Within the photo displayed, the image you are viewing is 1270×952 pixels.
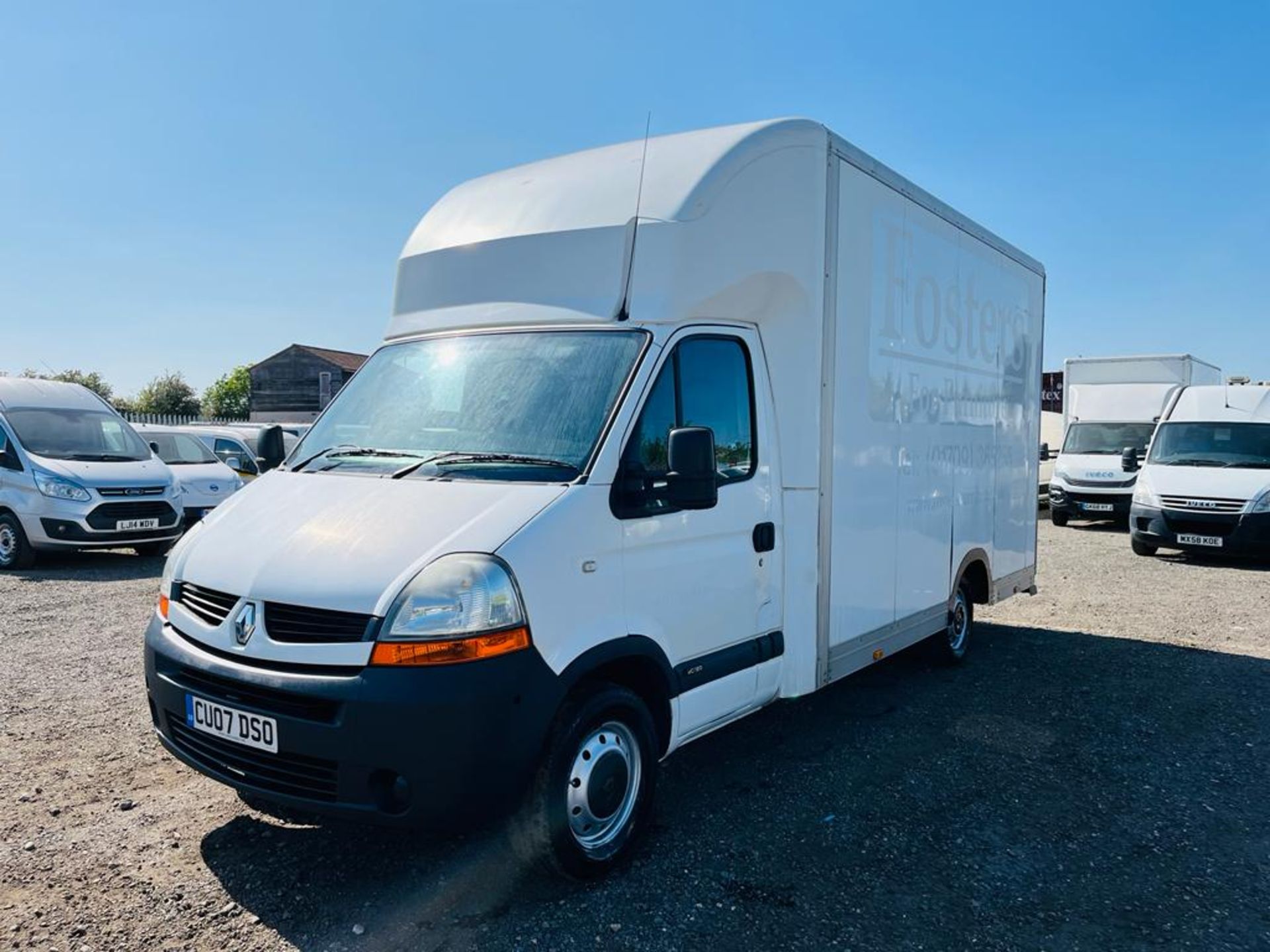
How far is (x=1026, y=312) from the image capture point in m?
7.62

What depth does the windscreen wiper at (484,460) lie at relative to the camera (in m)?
3.59

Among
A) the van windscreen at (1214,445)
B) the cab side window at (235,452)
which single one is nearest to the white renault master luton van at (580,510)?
the van windscreen at (1214,445)

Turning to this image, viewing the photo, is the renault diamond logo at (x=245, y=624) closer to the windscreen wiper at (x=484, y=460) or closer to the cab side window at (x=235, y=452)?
the windscreen wiper at (x=484, y=460)

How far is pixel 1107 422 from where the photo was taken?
1786cm

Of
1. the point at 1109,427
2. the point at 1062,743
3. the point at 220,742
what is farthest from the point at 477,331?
the point at 1109,427

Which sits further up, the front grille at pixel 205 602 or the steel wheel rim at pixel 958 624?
the front grille at pixel 205 602

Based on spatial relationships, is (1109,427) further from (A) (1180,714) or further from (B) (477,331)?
(B) (477,331)

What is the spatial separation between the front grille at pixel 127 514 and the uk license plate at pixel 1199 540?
13395mm

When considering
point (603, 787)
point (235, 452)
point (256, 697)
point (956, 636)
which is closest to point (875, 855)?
point (603, 787)

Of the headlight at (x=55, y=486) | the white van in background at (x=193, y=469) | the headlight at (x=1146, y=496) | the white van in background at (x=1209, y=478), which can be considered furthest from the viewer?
the white van in background at (x=193, y=469)

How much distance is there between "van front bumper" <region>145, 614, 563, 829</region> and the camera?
303cm

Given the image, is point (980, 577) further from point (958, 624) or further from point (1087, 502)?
point (1087, 502)

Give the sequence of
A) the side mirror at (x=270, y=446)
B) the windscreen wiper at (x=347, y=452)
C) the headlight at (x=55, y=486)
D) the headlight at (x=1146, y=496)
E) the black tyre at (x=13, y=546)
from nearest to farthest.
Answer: the windscreen wiper at (x=347, y=452), the side mirror at (x=270, y=446), the headlight at (x=55, y=486), the black tyre at (x=13, y=546), the headlight at (x=1146, y=496)

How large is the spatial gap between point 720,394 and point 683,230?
2.47 feet
